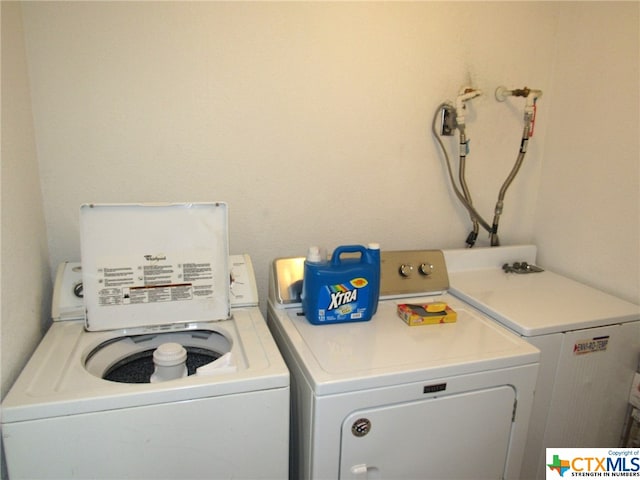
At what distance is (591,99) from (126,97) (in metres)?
1.95

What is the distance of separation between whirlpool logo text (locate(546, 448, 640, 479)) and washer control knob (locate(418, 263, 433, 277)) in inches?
29.5

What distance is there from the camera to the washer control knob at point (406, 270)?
176 centimetres

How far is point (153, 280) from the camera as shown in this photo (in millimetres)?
1433

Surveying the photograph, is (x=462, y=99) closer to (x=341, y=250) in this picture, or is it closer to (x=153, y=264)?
(x=341, y=250)

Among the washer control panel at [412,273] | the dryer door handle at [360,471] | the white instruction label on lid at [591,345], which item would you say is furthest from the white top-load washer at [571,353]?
the dryer door handle at [360,471]

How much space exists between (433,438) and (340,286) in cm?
54

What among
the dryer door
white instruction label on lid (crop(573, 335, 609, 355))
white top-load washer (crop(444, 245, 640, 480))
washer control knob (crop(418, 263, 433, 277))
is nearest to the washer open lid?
the dryer door

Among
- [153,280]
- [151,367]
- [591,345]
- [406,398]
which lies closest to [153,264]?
[153,280]

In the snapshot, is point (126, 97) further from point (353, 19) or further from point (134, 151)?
point (353, 19)

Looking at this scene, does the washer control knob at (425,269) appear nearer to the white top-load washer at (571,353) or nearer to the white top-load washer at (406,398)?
the white top-load washer at (571,353)

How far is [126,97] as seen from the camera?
1.58 meters

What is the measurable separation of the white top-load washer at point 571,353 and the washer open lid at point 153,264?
101 centimetres

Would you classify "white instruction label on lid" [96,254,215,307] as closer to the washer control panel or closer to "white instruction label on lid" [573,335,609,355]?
the washer control panel

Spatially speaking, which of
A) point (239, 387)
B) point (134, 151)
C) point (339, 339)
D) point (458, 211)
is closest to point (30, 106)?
point (134, 151)
